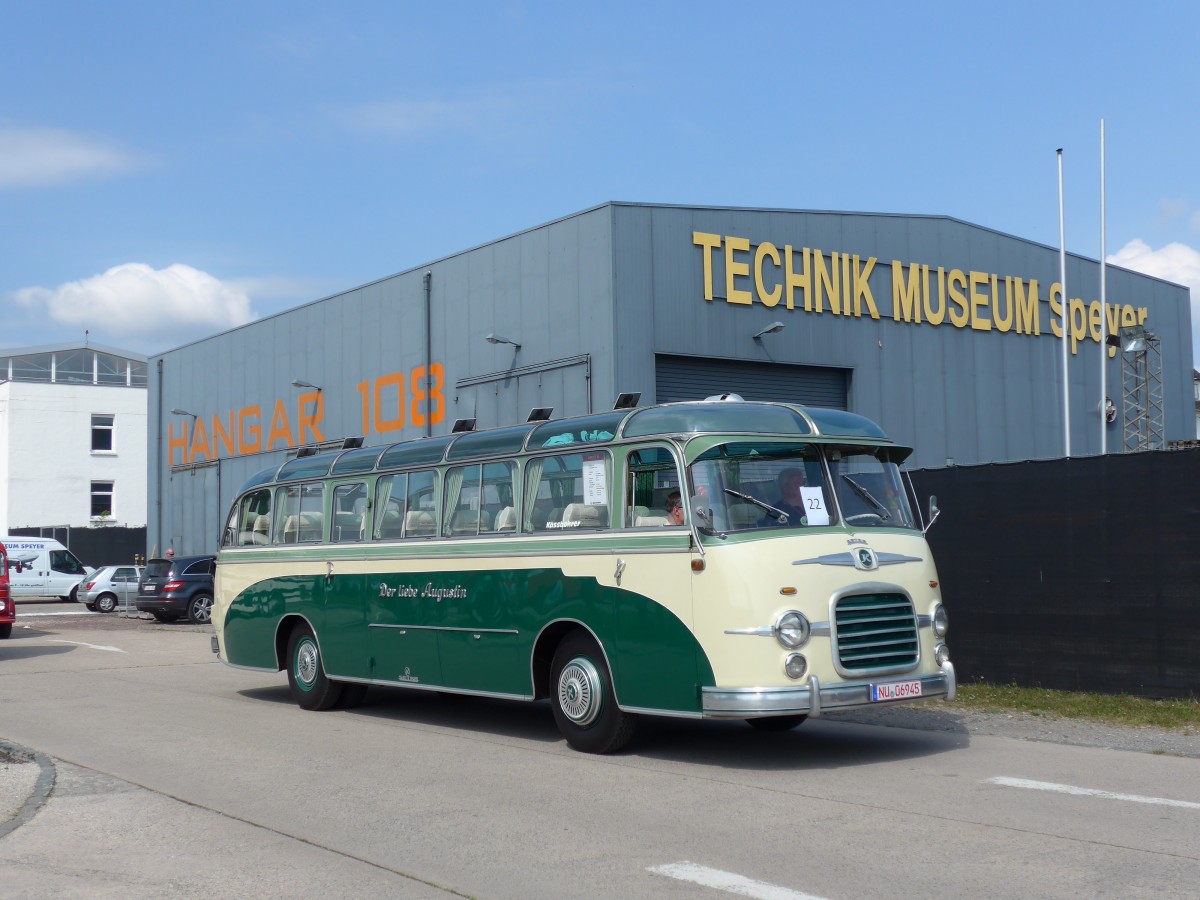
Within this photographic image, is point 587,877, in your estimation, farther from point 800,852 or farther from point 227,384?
point 227,384

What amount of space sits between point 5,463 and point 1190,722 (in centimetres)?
5551

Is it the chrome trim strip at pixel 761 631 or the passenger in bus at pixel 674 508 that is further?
the passenger in bus at pixel 674 508

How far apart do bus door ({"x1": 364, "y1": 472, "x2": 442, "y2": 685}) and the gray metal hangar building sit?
37.2ft

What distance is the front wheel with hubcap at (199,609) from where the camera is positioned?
31031mm

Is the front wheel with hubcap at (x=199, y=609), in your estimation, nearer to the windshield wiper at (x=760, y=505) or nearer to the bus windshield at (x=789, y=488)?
the bus windshield at (x=789, y=488)

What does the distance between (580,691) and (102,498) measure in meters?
55.1

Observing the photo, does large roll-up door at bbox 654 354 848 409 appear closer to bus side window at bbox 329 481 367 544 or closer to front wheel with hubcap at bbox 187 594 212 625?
bus side window at bbox 329 481 367 544

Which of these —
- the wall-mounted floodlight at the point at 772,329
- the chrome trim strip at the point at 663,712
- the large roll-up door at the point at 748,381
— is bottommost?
the chrome trim strip at the point at 663,712

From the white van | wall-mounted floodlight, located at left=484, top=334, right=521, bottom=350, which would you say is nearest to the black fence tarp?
wall-mounted floodlight, located at left=484, top=334, right=521, bottom=350

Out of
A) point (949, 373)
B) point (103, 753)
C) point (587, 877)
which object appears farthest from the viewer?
point (949, 373)

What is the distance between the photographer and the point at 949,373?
30.1 m

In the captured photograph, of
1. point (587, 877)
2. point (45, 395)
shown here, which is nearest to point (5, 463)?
point (45, 395)

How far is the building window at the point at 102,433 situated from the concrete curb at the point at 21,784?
52.5 meters

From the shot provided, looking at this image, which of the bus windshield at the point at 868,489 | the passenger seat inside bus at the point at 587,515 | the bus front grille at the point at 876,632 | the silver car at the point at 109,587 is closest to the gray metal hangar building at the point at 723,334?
the silver car at the point at 109,587
